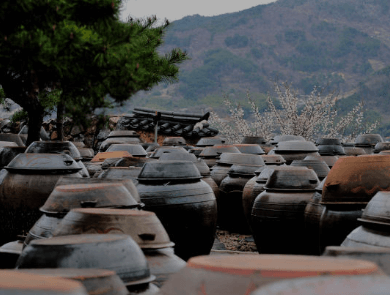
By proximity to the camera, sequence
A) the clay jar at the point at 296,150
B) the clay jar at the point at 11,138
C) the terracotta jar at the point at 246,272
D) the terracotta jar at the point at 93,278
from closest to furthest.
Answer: the terracotta jar at the point at 246,272
the terracotta jar at the point at 93,278
the clay jar at the point at 11,138
the clay jar at the point at 296,150

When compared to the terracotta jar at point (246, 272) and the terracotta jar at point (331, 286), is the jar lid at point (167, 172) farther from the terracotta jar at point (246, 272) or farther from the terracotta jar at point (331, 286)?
the terracotta jar at point (331, 286)

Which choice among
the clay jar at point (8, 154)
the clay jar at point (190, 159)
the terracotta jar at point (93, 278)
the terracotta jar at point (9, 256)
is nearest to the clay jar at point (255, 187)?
the clay jar at point (190, 159)

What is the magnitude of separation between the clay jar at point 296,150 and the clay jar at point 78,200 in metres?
7.10

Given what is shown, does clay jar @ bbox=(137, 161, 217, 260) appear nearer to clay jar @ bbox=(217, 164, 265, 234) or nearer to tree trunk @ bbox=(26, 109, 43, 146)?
tree trunk @ bbox=(26, 109, 43, 146)

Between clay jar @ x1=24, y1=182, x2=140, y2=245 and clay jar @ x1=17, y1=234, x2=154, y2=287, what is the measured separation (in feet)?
3.49

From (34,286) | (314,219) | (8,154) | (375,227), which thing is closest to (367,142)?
(314,219)

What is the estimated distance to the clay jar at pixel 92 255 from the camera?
281cm

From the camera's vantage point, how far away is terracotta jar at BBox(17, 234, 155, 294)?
2.81m

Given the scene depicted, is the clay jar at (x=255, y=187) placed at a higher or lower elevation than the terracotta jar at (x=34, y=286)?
lower

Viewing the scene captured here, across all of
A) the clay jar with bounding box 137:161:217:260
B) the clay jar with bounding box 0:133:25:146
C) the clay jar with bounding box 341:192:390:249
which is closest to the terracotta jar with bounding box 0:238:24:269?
the clay jar with bounding box 137:161:217:260

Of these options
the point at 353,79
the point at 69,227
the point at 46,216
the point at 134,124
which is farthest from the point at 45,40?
the point at 353,79

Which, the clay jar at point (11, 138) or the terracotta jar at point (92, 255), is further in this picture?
the clay jar at point (11, 138)

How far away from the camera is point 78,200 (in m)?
4.14

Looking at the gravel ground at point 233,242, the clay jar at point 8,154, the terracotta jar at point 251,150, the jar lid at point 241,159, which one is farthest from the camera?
the terracotta jar at point 251,150
